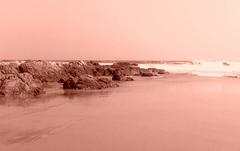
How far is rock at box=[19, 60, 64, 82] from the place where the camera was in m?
15.9

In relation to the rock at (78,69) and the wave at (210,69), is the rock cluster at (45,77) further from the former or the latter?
the wave at (210,69)

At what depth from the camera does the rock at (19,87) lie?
1013cm

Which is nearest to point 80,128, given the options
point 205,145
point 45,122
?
point 45,122

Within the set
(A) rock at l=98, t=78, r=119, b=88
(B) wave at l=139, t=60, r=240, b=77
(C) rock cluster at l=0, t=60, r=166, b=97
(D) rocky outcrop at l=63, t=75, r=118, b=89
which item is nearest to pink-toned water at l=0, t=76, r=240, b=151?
(C) rock cluster at l=0, t=60, r=166, b=97

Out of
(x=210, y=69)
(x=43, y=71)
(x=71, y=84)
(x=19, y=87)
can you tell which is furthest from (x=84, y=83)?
(x=210, y=69)

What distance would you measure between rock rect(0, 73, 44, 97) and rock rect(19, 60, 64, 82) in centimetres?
491

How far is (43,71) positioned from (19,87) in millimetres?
5969

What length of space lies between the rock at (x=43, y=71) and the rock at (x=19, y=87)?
193 inches

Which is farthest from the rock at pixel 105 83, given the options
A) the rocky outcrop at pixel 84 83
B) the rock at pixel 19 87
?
the rock at pixel 19 87

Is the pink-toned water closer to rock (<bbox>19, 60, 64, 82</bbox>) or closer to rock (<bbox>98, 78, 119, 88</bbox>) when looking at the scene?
rock (<bbox>98, 78, 119, 88</bbox>)

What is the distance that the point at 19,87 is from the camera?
10297 millimetres

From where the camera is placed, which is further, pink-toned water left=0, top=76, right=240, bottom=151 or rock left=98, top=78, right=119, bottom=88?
rock left=98, top=78, right=119, bottom=88

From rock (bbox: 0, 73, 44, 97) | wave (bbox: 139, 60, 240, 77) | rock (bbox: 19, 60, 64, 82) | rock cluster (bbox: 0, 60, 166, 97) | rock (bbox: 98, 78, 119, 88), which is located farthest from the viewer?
wave (bbox: 139, 60, 240, 77)

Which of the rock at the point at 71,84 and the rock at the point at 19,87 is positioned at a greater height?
the rock at the point at 19,87
